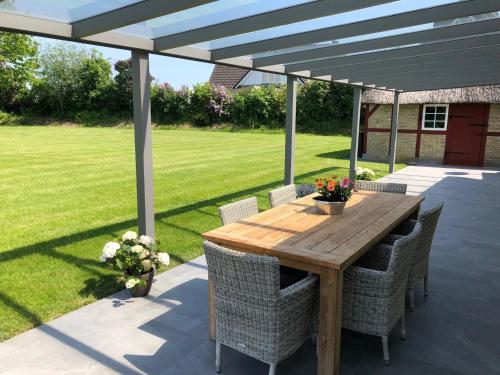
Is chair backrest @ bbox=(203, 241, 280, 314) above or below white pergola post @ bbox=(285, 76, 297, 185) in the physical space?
below

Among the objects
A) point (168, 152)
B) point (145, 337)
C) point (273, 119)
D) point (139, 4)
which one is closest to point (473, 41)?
point (139, 4)

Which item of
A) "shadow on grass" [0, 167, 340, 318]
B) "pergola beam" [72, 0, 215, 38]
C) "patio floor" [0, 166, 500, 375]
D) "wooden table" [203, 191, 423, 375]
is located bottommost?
"patio floor" [0, 166, 500, 375]

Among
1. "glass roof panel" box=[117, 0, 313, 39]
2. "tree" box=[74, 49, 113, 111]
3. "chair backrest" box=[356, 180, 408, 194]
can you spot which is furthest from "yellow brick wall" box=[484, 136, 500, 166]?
"tree" box=[74, 49, 113, 111]

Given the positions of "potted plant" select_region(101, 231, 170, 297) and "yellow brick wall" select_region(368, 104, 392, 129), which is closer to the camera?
"potted plant" select_region(101, 231, 170, 297)

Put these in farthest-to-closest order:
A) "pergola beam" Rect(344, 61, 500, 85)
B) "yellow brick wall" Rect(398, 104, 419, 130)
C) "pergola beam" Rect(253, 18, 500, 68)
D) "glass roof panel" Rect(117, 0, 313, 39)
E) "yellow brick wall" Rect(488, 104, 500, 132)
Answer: "yellow brick wall" Rect(398, 104, 419, 130)
"yellow brick wall" Rect(488, 104, 500, 132)
"pergola beam" Rect(344, 61, 500, 85)
"pergola beam" Rect(253, 18, 500, 68)
"glass roof panel" Rect(117, 0, 313, 39)

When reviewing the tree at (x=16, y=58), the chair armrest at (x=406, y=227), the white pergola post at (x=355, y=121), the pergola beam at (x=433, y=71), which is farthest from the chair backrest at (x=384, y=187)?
the tree at (x=16, y=58)

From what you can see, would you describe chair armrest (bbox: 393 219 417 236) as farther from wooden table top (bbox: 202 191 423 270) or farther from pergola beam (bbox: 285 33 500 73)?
pergola beam (bbox: 285 33 500 73)

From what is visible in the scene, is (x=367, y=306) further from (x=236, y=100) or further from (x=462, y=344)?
(x=236, y=100)

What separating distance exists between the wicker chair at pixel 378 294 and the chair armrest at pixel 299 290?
0.34m

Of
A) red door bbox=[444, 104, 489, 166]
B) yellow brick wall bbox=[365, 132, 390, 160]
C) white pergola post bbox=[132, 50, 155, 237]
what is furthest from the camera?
yellow brick wall bbox=[365, 132, 390, 160]

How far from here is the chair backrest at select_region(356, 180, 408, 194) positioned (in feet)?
16.7

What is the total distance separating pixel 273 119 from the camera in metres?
27.2

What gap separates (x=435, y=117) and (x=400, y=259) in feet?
45.5

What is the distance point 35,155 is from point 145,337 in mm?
12447
